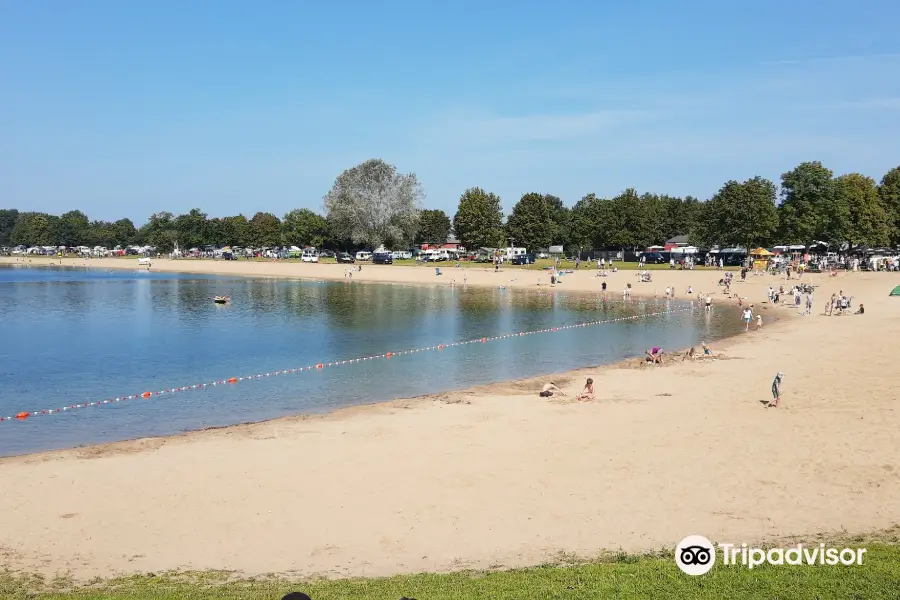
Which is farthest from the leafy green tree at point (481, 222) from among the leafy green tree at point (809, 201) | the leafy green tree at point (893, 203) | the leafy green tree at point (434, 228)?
the leafy green tree at point (893, 203)

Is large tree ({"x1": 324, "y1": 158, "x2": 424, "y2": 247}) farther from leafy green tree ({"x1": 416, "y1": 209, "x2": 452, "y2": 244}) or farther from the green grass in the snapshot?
the green grass

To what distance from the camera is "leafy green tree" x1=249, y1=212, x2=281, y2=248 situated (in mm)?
177000

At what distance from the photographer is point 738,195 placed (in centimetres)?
9706

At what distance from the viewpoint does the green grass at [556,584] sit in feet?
27.3

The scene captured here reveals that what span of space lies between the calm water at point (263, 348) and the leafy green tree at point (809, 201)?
43426 millimetres

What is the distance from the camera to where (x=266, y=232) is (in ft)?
582

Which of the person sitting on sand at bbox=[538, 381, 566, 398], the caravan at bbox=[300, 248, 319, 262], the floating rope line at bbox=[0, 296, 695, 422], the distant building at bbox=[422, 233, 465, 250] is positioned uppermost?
the distant building at bbox=[422, 233, 465, 250]

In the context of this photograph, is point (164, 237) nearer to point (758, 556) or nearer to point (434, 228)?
point (434, 228)

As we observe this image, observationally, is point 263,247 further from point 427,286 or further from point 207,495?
point 207,495

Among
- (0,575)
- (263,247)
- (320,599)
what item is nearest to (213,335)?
(0,575)

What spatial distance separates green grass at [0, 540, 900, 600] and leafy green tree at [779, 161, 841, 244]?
308 feet

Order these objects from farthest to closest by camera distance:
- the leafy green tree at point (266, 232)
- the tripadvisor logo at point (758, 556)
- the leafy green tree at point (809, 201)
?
the leafy green tree at point (266, 232), the leafy green tree at point (809, 201), the tripadvisor logo at point (758, 556)

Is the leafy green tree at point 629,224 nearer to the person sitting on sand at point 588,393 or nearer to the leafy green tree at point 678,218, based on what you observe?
the leafy green tree at point 678,218

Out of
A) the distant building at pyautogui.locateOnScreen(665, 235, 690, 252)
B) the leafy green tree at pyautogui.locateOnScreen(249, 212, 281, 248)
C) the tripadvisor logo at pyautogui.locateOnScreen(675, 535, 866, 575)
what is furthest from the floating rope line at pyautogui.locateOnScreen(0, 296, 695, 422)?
the leafy green tree at pyautogui.locateOnScreen(249, 212, 281, 248)
